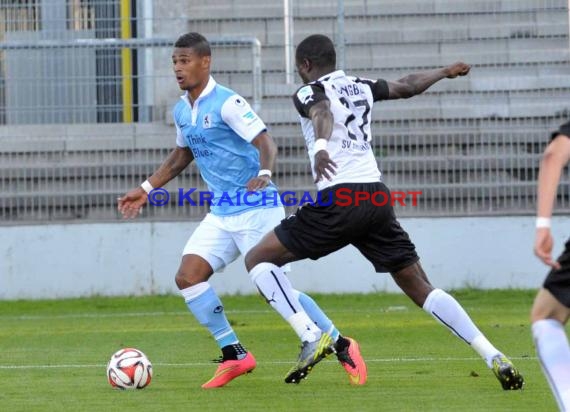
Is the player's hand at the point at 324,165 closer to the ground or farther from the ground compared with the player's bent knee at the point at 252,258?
farther from the ground

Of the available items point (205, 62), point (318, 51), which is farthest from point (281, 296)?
Result: point (205, 62)

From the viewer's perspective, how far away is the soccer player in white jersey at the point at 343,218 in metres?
7.90

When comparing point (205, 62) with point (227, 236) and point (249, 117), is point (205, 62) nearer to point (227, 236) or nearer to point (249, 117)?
point (249, 117)

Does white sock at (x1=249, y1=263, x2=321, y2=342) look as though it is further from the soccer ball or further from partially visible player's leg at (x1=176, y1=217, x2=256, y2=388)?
the soccer ball

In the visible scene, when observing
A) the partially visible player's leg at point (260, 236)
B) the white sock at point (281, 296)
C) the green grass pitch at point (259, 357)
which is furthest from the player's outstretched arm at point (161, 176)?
the white sock at point (281, 296)

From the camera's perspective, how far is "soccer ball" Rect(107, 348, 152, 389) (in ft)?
26.2

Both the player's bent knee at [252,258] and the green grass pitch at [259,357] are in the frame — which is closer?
the green grass pitch at [259,357]

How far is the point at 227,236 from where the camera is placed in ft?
28.7

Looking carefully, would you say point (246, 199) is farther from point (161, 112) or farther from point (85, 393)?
point (161, 112)

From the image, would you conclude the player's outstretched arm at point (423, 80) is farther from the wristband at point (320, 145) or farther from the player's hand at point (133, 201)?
the player's hand at point (133, 201)

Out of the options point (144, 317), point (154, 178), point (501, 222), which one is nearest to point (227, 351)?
point (154, 178)

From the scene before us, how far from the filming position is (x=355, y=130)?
8102mm

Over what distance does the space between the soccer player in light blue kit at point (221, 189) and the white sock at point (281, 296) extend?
0.36m

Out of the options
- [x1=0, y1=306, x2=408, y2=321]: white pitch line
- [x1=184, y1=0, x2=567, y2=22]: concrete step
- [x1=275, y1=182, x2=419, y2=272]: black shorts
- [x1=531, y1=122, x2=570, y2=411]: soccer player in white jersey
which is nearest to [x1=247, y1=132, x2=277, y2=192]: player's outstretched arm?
[x1=275, y1=182, x2=419, y2=272]: black shorts
